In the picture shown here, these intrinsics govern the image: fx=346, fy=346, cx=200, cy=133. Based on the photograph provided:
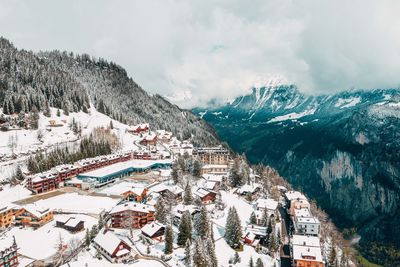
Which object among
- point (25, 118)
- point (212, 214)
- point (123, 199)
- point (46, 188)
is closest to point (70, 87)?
point (25, 118)

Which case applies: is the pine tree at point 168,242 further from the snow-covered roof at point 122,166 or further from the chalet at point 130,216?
the snow-covered roof at point 122,166

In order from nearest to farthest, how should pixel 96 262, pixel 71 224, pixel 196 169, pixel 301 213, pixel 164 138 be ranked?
pixel 96 262 < pixel 71 224 < pixel 301 213 < pixel 196 169 < pixel 164 138

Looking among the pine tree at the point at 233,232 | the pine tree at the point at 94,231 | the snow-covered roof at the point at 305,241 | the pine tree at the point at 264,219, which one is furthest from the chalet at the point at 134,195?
the snow-covered roof at the point at 305,241

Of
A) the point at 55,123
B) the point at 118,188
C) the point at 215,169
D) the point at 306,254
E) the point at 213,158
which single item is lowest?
the point at 306,254

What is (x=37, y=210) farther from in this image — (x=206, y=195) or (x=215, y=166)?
(x=215, y=166)

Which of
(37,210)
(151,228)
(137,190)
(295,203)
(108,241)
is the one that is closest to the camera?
(108,241)

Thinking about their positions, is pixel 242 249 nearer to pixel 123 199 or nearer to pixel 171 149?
pixel 123 199

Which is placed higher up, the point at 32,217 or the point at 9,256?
the point at 32,217

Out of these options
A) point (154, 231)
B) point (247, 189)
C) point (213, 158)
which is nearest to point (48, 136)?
point (213, 158)
